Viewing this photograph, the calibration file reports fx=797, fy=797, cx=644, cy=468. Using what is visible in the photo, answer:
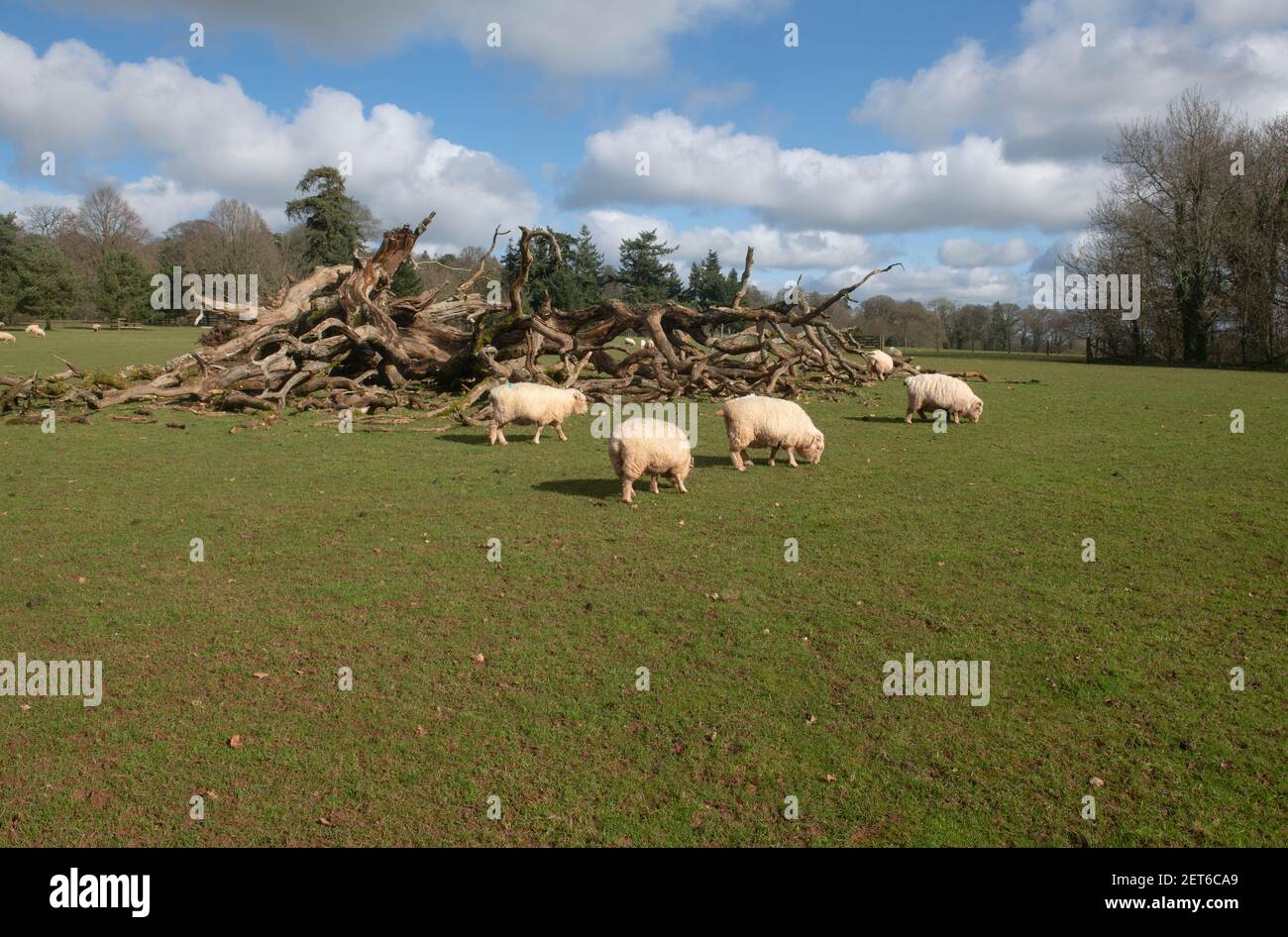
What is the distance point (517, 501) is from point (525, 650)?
196 inches

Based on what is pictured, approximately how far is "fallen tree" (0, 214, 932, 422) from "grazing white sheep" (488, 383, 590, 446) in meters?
3.79

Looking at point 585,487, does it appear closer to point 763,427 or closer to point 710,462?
point 710,462

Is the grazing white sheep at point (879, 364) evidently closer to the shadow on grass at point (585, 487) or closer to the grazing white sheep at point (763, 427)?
the grazing white sheep at point (763, 427)

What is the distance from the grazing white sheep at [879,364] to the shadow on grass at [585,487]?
1973cm

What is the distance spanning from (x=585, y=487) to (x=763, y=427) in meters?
3.33

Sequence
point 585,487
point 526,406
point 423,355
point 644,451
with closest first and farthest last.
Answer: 1. point 644,451
2. point 585,487
3. point 526,406
4. point 423,355

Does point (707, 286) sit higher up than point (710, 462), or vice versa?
point (707, 286)

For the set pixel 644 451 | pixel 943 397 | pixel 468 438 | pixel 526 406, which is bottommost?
pixel 644 451

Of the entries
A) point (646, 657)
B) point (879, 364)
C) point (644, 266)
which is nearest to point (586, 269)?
point (644, 266)

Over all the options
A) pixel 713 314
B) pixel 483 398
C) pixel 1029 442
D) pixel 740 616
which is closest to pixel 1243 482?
pixel 1029 442

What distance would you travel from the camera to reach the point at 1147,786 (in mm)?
4633

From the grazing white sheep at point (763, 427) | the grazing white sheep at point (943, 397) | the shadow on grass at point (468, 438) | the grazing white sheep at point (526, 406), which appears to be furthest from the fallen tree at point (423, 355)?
the grazing white sheep at point (763, 427)

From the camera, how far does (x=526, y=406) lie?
1598cm

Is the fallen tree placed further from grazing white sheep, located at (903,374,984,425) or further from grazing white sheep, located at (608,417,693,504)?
grazing white sheep, located at (608,417,693,504)
